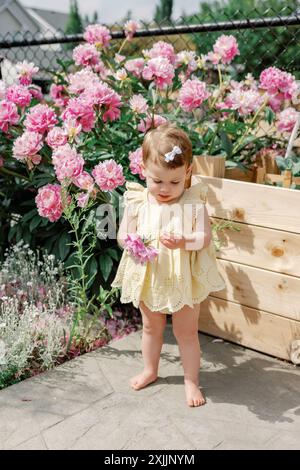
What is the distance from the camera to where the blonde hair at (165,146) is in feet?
6.24

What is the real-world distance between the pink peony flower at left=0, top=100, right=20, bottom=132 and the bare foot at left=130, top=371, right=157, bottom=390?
1528 millimetres

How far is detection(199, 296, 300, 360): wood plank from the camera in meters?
2.45

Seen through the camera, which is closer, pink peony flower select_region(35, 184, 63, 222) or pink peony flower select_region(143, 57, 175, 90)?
pink peony flower select_region(35, 184, 63, 222)

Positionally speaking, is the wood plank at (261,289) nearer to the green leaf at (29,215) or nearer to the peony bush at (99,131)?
the peony bush at (99,131)

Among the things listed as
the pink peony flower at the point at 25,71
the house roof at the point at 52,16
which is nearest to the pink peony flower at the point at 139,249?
the pink peony flower at the point at 25,71

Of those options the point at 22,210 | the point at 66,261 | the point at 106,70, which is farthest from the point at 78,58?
the point at 66,261

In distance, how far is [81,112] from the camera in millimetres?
2549

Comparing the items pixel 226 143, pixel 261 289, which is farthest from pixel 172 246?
pixel 226 143

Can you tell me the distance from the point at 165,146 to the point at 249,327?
1.16 meters

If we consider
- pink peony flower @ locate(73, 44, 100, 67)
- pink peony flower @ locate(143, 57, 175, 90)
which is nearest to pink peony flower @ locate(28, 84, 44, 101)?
pink peony flower @ locate(73, 44, 100, 67)

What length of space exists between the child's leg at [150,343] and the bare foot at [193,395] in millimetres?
178

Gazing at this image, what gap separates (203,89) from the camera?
2715 mm

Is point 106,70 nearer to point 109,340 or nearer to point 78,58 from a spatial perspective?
point 78,58

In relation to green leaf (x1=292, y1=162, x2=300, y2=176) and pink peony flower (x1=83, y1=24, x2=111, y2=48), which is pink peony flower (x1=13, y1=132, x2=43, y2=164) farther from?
green leaf (x1=292, y1=162, x2=300, y2=176)
